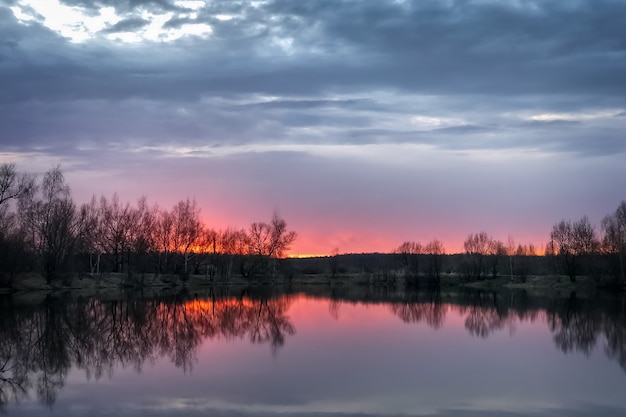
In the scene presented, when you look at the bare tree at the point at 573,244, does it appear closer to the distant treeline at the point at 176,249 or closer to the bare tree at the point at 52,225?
the distant treeline at the point at 176,249

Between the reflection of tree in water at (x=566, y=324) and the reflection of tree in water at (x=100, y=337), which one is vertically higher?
the reflection of tree in water at (x=100, y=337)

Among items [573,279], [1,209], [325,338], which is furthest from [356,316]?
[573,279]

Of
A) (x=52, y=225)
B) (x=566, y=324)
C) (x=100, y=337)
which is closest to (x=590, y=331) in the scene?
(x=566, y=324)

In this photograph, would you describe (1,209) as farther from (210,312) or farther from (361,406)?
(361,406)

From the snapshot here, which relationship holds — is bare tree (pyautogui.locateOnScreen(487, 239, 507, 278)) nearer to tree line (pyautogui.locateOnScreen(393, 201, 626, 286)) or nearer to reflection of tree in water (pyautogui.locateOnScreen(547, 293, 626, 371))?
tree line (pyautogui.locateOnScreen(393, 201, 626, 286))

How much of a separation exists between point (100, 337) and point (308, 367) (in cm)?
729

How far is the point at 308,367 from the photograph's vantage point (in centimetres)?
1189

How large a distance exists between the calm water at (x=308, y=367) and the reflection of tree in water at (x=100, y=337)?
0.04 m

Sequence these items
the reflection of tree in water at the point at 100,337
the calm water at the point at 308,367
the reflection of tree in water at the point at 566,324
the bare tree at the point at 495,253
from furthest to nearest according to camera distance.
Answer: the bare tree at the point at 495,253
the reflection of tree in water at the point at 566,324
the reflection of tree in water at the point at 100,337
the calm water at the point at 308,367

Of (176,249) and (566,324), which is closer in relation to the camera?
(566,324)

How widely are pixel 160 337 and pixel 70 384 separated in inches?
249

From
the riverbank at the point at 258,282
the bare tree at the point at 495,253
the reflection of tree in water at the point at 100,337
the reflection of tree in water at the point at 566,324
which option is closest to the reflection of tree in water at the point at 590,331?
the reflection of tree in water at the point at 566,324

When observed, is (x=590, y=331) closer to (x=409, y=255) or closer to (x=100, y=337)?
(x=100, y=337)

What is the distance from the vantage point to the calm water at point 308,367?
8672mm
